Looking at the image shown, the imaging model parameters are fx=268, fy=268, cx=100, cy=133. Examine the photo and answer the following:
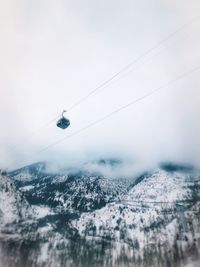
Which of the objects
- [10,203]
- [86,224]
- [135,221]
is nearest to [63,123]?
[10,203]

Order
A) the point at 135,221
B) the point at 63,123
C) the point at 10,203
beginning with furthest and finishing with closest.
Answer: the point at 135,221 → the point at 10,203 → the point at 63,123

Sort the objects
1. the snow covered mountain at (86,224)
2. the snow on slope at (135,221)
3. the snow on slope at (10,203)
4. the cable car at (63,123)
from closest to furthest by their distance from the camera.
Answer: the cable car at (63,123)
the snow covered mountain at (86,224)
the snow on slope at (135,221)
the snow on slope at (10,203)

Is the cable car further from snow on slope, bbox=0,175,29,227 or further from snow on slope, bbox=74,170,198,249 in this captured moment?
snow on slope, bbox=0,175,29,227

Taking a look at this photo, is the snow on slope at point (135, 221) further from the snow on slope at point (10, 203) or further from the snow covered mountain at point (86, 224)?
the snow on slope at point (10, 203)

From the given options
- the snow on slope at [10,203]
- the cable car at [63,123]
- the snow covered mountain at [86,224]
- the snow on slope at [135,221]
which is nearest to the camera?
the cable car at [63,123]

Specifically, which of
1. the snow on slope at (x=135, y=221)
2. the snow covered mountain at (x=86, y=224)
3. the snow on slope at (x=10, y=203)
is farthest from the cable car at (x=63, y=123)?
the snow on slope at (x=10, y=203)

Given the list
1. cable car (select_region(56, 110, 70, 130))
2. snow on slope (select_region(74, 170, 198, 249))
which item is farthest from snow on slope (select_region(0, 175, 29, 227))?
cable car (select_region(56, 110, 70, 130))

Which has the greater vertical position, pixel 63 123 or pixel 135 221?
pixel 135 221

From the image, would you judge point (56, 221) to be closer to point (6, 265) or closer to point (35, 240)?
point (35, 240)

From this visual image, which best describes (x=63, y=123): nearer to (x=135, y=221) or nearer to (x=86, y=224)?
(x=86, y=224)
